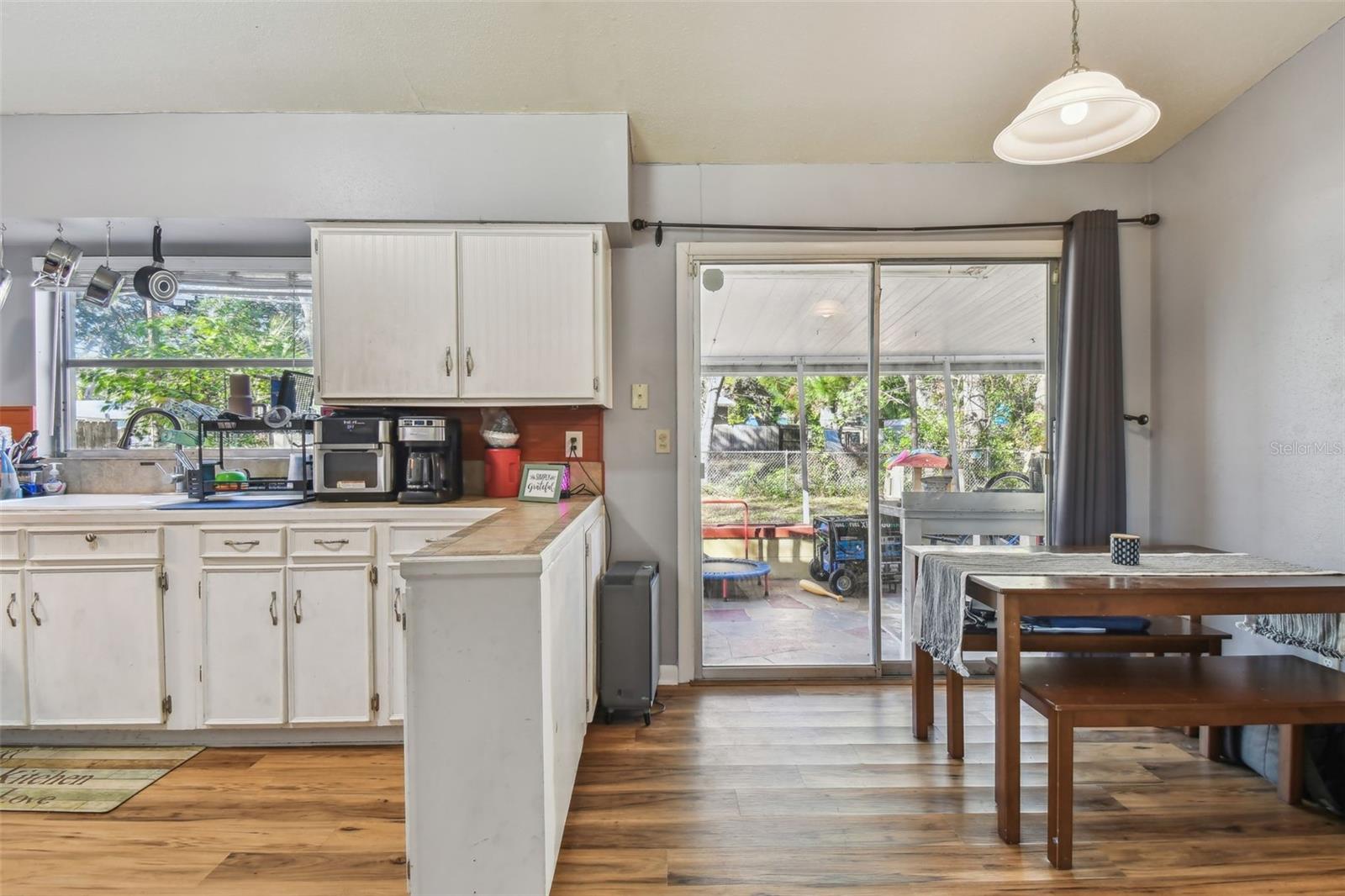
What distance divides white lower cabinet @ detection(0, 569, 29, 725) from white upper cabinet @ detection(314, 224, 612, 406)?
4.27 feet

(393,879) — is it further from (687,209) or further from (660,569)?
(687,209)

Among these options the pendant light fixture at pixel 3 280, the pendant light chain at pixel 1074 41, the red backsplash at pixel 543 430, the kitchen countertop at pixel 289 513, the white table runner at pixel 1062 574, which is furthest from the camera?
the red backsplash at pixel 543 430

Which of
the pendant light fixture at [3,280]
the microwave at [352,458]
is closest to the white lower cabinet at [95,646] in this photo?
the microwave at [352,458]

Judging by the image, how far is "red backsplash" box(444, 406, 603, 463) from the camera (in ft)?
10.2

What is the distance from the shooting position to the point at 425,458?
266 centimetres

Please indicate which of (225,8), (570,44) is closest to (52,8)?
(225,8)

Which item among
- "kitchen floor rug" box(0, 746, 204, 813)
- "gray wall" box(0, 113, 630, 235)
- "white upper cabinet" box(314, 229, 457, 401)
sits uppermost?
"gray wall" box(0, 113, 630, 235)

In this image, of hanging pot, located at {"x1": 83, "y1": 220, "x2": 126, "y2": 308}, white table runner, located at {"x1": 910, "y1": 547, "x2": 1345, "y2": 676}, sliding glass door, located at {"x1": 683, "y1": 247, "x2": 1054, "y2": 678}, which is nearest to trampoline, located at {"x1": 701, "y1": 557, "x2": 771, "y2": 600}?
sliding glass door, located at {"x1": 683, "y1": 247, "x2": 1054, "y2": 678}

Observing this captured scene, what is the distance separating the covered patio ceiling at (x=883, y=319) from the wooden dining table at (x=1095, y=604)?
169 centimetres

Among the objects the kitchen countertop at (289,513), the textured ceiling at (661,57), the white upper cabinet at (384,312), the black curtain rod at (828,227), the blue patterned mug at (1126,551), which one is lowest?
the blue patterned mug at (1126,551)

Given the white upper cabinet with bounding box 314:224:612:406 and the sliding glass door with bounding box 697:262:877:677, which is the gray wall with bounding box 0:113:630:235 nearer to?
the white upper cabinet with bounding box 314:224:612:406

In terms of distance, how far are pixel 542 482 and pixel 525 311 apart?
0.75m

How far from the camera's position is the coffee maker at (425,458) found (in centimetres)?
265

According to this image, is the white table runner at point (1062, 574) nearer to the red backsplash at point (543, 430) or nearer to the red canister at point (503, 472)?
the red backsplash at point (543, 430)
